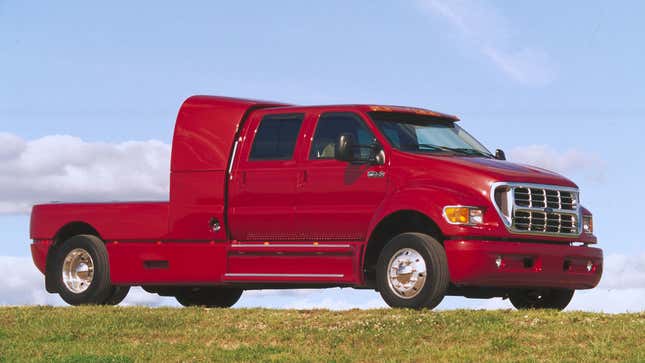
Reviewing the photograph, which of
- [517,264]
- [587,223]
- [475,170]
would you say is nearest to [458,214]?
[475,170]

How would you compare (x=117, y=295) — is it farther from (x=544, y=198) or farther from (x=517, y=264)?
(x=544, y=198)

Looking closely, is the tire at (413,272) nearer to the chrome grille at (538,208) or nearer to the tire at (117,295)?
the chrome grille at (538,208)

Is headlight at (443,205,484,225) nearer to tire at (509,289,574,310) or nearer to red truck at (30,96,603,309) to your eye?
red truck at (30,96,603,309)

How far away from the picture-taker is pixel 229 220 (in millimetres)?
16672

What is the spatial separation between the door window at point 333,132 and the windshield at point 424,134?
0.21 m

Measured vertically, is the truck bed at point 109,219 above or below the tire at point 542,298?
above

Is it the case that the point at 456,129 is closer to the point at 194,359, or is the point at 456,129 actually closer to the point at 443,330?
the point at 443,330

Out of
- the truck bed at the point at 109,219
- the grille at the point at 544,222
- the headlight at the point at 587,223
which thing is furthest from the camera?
the truck bed at the point at 109,219

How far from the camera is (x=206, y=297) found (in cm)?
1961

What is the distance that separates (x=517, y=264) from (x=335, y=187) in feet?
8.43

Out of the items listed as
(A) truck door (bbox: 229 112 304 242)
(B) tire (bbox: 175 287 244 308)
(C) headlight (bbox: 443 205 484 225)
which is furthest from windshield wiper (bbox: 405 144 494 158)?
(B) tire (bbox: 175 287 244 308)

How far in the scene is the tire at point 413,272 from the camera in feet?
47.9

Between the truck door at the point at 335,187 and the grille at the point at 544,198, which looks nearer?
the grille at the point at 544,198

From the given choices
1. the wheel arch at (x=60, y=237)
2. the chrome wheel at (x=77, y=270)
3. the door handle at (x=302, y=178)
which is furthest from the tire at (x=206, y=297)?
the door handle at (x=302, y=178)
